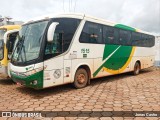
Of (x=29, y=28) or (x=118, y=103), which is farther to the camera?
(x=29, y=28)

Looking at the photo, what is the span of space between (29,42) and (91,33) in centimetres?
299

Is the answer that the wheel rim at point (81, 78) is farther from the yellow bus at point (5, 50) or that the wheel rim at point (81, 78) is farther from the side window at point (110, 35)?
the yellow bus at point (5, 50)

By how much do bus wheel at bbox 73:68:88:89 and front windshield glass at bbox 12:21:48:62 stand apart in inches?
87.7

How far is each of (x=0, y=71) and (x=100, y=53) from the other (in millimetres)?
4792

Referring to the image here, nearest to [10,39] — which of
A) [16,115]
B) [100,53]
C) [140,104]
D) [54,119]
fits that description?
[100,53]

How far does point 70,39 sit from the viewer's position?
804cm

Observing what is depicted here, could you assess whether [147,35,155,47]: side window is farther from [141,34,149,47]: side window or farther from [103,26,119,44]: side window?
[103,26,119,44]: side window

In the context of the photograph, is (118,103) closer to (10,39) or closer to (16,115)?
(16,115)

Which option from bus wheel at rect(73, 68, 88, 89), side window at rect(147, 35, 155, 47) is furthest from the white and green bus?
side window at rect(147, 35, 155, 47)

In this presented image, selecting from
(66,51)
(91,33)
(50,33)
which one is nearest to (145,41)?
(91,33)

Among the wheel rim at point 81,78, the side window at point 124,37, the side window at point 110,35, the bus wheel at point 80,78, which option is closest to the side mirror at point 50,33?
the bus wheel at point 80,78

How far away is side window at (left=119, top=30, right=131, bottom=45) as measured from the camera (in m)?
11.5

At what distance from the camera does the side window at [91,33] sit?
875 cm

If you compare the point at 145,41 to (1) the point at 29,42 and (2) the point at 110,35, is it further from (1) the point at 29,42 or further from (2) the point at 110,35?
(1) the point at 29,42
